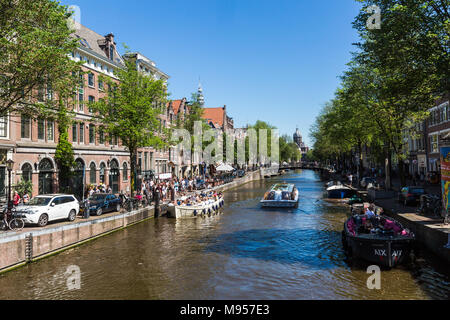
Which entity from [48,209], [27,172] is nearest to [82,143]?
[27,172]

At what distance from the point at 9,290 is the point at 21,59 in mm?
10047

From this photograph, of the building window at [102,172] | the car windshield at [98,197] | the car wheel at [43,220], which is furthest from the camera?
the building window at [102,172]

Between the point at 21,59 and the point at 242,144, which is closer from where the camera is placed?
the point at 21,59

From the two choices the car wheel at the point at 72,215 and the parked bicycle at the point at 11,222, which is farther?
the car wheel at the point at 72,215

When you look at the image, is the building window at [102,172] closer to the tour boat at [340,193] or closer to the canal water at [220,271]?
the canal water at [220,271]

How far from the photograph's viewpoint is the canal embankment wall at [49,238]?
14039 mm

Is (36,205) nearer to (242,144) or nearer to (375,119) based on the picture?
(375,119)

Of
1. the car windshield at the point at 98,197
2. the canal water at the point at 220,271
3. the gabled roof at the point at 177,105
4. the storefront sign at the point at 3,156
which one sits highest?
the gabled roof at the point at 177,105

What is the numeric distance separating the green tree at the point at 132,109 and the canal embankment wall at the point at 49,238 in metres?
8.13

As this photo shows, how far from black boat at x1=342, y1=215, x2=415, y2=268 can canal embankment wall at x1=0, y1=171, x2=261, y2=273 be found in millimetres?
14285

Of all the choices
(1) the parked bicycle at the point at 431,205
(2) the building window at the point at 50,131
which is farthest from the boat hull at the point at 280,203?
(2) the building window at the point at 50,131

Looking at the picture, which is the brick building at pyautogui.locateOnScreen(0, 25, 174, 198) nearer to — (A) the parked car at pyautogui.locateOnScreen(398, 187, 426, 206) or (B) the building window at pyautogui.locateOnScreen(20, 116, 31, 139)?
(B) the building window at pyautogui.locateOnScreen(20, 116, 31, 139)
